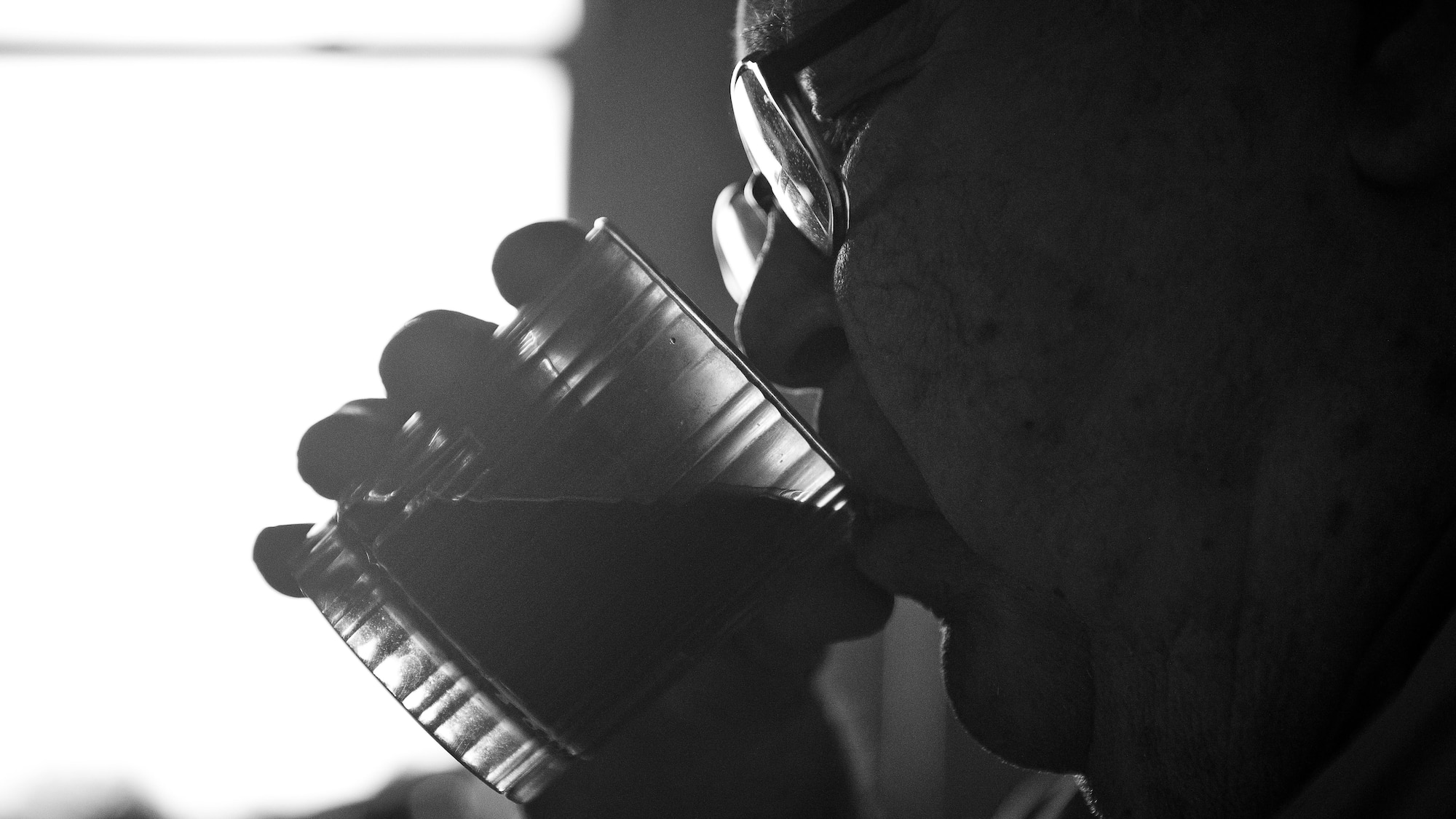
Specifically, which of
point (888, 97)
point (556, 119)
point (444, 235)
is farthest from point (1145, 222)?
point (556, 119)

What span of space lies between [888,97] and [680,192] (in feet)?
7.04

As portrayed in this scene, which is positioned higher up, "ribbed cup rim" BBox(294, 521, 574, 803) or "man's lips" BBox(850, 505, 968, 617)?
"ribbed cup rim" BBox(294, 521, 574, 803)

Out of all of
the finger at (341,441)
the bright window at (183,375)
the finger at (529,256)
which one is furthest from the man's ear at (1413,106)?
the bright window at (183,375)

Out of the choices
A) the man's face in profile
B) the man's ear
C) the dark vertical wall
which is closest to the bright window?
the dark vertical wall

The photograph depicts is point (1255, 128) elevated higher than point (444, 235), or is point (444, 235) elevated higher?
point (444, 235)

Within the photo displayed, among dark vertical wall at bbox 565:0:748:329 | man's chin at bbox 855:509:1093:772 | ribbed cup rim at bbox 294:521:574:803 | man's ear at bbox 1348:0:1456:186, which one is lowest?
man's chin at bbox 855:509:1093:772

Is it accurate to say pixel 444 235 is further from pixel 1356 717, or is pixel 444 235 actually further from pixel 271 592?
pixel 1356 717

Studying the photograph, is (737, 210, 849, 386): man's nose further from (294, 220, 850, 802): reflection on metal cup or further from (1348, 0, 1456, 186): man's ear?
(1348, 0, 1456, 186): man's ear

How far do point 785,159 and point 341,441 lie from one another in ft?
1.41

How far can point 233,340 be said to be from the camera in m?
2.34

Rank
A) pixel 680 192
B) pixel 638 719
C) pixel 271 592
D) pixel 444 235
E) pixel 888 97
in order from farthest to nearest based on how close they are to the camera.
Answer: pixel 680 192
pixel 444 235
pixel 271 592
pixel 638 719
pixel 888 97

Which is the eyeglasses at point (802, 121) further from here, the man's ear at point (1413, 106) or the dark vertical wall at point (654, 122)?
the dark vertical wall at point (654, 122)

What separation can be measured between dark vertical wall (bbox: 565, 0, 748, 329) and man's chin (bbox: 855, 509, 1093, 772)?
6.63 feet

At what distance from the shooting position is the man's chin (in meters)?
0.67
